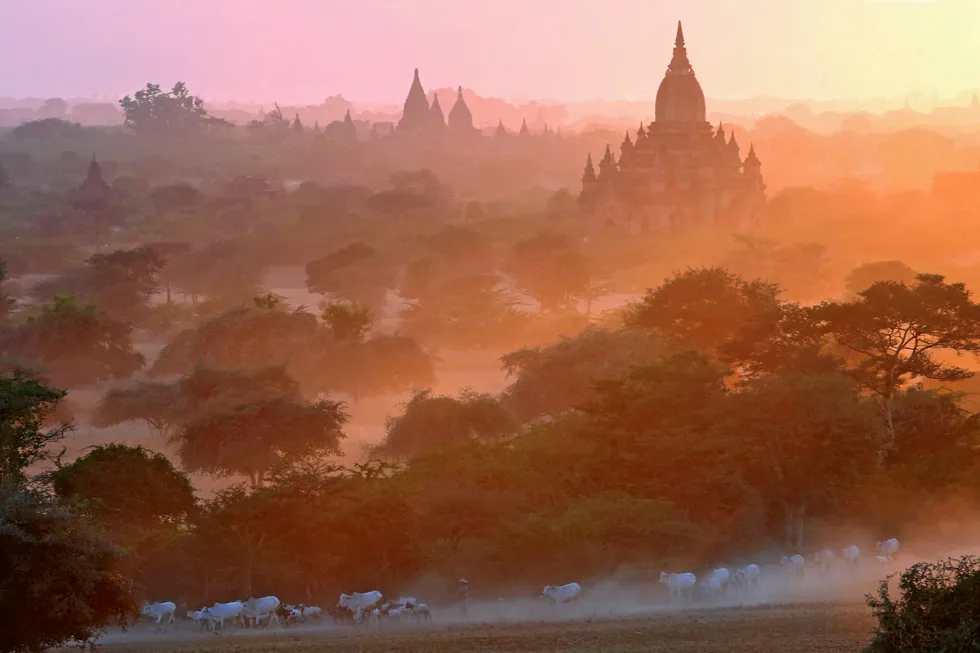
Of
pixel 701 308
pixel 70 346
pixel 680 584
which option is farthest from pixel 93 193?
pixel 680 584

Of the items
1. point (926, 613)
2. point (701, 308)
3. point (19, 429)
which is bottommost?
point (926, 613)

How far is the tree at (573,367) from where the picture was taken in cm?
2680

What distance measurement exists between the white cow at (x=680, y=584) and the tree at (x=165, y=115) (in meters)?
125

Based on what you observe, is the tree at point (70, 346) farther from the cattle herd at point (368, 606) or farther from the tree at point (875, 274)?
the tree at point (875, 274)

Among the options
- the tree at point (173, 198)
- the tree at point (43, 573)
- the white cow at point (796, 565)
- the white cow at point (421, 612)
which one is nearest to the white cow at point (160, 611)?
the tree at point (43, 573)

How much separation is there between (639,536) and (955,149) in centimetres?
12092

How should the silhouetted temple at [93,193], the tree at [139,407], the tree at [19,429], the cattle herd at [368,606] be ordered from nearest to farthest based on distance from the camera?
the cattle herd at [368,606]
the tree at [19,429]
the tree at [139,407]
the silhouetted temple at [93,193]

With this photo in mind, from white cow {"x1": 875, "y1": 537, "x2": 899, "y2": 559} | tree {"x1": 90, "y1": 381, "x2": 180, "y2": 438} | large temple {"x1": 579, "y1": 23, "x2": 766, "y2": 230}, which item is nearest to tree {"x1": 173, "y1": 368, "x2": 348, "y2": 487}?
tree {"x1": 90, "y1": 381, "x2": 180, "y2": 438}

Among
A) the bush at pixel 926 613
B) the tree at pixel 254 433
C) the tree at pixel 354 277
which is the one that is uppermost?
the tree at pixel 354 277

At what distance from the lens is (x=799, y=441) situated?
20.2 m

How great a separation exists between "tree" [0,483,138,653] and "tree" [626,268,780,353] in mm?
18340

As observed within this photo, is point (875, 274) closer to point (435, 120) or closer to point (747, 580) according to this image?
point (747, 580)

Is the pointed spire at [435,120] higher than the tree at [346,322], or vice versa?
the pointed spire at [435,120]

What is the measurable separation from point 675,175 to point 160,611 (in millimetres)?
45843
